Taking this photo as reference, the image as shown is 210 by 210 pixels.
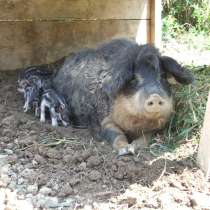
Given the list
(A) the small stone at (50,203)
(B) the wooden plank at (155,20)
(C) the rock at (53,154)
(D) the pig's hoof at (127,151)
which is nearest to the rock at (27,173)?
(C) the rock at (53,154)

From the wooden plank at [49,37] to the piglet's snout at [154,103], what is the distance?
99.2 inches

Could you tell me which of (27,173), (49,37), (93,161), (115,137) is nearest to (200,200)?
(93,161)

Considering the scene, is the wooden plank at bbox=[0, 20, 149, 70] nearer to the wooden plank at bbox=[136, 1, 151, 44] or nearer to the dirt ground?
the wooden plank at bbox=[136, 1, 151, 44]

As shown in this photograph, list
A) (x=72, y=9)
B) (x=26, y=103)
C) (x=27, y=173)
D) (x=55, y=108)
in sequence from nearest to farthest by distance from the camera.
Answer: (x=27, y=173), (x=55, y=108), (x=26, y=103), (x=72, y=9)

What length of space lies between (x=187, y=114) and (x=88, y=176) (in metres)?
1.43

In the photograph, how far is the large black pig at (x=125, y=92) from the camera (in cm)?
458

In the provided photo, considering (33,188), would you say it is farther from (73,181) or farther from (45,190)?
(73,181)

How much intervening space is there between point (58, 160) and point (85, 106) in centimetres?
131

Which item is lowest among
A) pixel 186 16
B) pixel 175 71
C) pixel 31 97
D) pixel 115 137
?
pixel 115 137

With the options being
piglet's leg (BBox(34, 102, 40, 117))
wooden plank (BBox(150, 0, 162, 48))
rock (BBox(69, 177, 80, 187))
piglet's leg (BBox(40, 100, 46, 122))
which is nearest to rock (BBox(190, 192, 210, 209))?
rock (BBox(69, 177, 80, 187))

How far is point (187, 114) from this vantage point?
16.0ft

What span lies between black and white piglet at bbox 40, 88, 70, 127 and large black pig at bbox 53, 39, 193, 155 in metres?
0.17

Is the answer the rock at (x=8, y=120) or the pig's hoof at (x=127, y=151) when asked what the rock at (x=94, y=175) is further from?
the rock at (x=8, y=120)

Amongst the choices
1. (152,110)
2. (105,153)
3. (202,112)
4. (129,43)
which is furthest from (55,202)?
(129,43)
